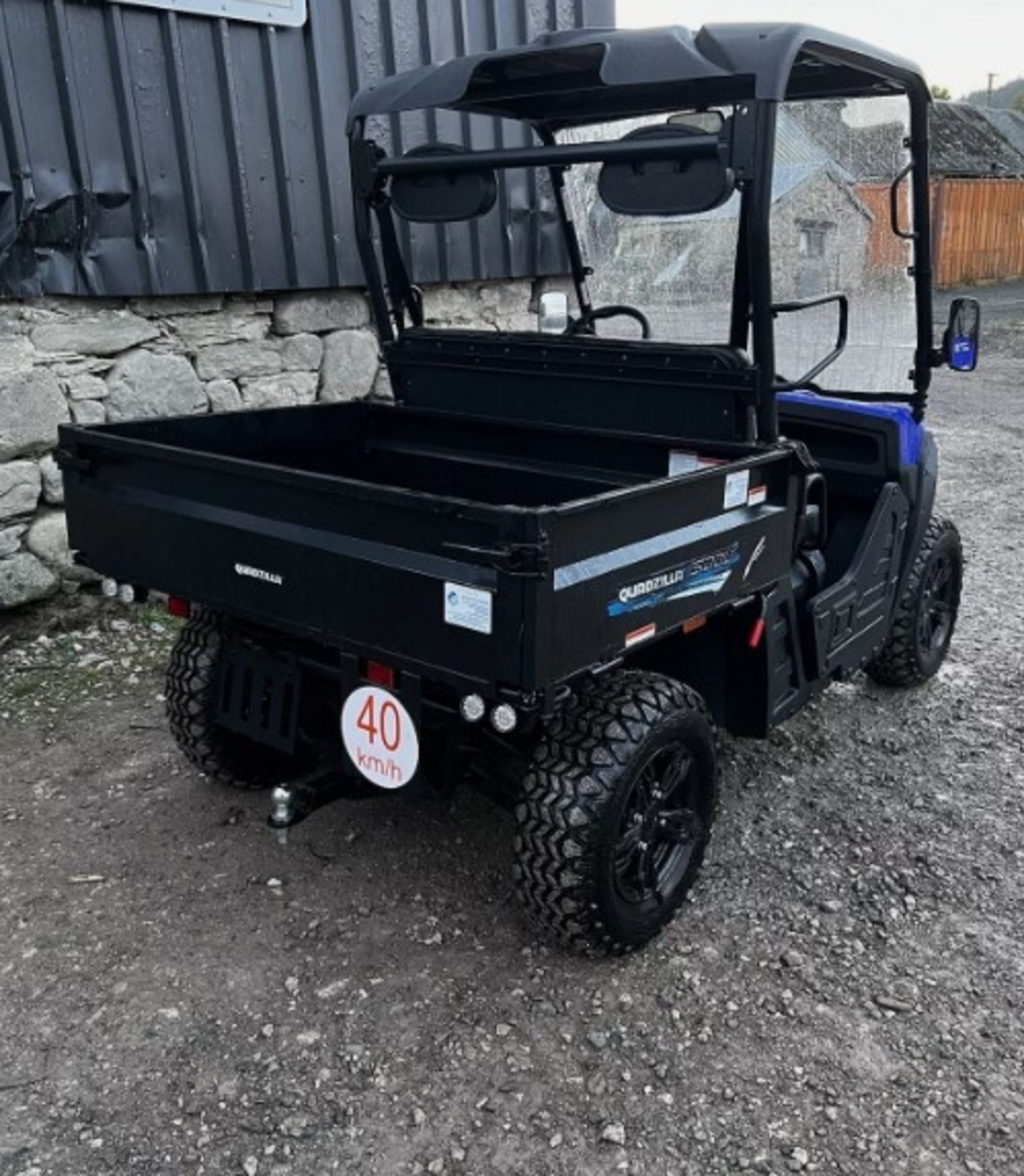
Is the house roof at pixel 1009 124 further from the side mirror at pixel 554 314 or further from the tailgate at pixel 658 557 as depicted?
the tailgate at pixel 658 557

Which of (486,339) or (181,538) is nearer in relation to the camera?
(181,538)

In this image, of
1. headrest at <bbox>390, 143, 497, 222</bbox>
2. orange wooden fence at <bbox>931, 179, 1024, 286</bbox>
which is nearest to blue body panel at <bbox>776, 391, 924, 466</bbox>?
headrest at <bbox>390, 143, 497, 222</bbox>

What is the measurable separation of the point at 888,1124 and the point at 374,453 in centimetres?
255

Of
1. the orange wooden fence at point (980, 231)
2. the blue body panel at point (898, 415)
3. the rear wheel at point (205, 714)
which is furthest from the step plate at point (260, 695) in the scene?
the orange wooden fence at point (980, 231)

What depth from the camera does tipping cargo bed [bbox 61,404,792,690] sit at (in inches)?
89.1

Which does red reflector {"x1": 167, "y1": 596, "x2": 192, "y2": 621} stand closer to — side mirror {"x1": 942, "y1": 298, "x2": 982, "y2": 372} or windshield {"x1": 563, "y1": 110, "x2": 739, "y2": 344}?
windshield {"x1": 563, "y1": 110, "x2": 739, "y2": 344}

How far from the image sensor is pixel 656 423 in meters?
3.21

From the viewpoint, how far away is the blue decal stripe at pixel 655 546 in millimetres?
2275

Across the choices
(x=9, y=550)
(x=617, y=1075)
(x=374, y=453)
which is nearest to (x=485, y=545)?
(x=617, y=1075)

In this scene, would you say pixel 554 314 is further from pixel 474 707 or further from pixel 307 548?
pixel 474 707

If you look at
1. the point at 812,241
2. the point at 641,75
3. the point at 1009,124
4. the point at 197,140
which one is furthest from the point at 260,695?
the point at 1009,124

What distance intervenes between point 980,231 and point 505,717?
26.3 metres

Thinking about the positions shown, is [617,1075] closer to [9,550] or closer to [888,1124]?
[888,1124]

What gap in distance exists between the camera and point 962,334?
346 centimetres
